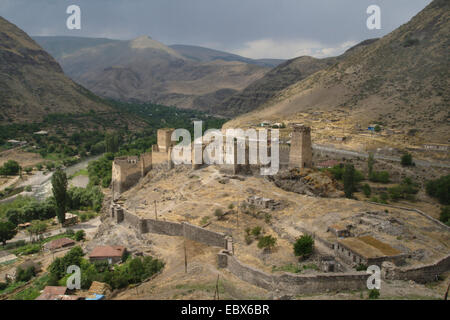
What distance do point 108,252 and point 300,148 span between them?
1222cm

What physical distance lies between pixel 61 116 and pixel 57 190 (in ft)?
162

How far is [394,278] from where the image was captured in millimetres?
11969

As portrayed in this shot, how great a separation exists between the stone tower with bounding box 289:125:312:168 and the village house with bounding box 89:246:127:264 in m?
11.1

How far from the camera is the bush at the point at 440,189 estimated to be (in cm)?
2689

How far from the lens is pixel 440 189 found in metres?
27.2

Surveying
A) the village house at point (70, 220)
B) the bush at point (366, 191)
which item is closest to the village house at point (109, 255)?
the village house at point (70, 220)

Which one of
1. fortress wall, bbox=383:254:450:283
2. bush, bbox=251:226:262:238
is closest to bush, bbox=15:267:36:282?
bush, bbox=251:226:262:238

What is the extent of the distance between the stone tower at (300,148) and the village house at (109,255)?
11.1 m

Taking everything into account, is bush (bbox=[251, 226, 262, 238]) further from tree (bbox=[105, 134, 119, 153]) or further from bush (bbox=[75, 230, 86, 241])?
tree (bbox=[105, 134, 119, 153])

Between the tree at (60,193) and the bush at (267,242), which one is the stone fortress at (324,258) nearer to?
the bush at (267,242)

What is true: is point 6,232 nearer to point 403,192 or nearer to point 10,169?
point 10,169

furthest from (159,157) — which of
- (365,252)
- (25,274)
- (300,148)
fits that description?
(365,252)

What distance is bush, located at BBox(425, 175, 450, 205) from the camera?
88.2ft
